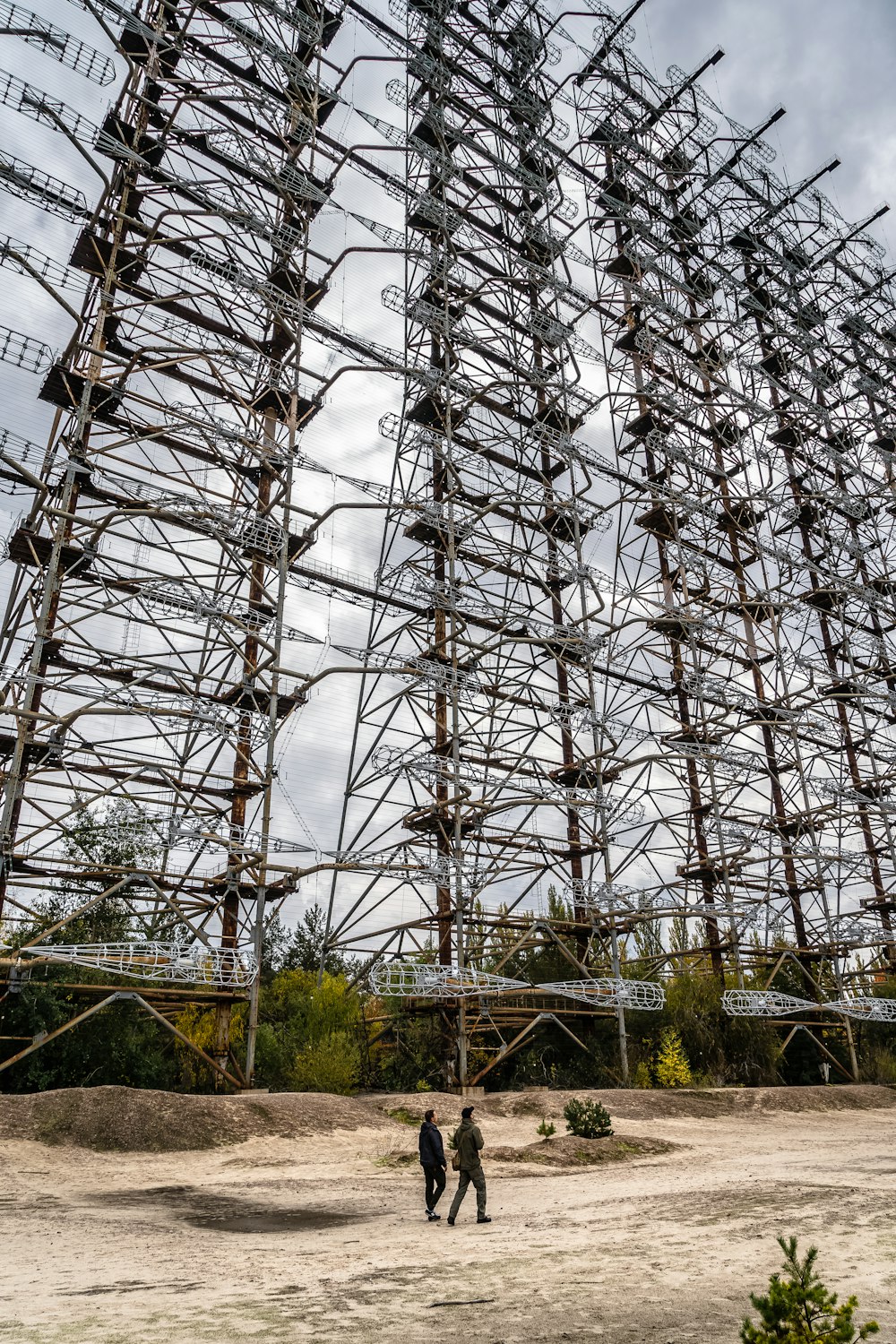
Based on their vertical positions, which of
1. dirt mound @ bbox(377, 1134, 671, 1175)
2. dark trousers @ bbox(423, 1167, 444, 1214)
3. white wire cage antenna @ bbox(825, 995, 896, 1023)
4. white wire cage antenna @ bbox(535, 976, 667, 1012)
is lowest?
dirt mound @ bbox(377, 1134, 671, 1175)

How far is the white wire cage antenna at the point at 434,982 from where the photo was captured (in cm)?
1684

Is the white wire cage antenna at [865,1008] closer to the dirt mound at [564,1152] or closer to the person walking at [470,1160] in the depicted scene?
the dirt mound at [564,1152]

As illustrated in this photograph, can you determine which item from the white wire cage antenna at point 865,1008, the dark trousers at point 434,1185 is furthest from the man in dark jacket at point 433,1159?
the white wire cage antenna at point 865,1008

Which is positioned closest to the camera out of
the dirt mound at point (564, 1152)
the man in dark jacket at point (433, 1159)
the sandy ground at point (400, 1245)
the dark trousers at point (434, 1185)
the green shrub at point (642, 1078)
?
the sandy ground at point (400, 1245)

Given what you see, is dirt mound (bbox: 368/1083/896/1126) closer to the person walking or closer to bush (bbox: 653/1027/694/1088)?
bush (bbox: 653/1027/694/1088)

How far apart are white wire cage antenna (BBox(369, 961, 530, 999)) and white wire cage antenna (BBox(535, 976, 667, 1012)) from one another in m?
1.46

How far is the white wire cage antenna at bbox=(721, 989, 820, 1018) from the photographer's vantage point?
21297 millimetres

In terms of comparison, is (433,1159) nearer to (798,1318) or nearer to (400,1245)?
(400,1245)

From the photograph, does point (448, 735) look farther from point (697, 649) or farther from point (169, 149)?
point (169, 149)

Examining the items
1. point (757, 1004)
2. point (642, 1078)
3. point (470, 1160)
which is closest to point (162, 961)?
point (470, 1160)

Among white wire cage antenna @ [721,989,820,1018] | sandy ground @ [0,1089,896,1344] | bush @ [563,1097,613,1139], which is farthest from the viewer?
white wire cage antenna @ [721,989,820,1018]

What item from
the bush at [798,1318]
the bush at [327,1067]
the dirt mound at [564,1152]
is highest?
the bush at [327,1067]

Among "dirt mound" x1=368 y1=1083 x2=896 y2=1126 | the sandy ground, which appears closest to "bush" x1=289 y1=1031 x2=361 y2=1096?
"dirt mound" x1=368 y1=1083 x2=896 y2=1126

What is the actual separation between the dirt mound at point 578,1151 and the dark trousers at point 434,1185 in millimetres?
3788
